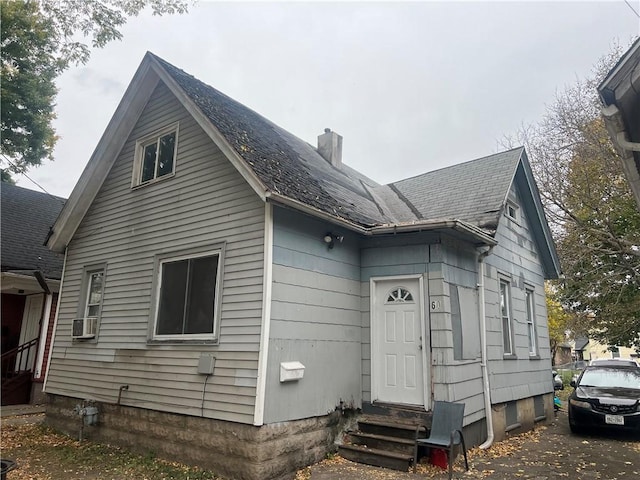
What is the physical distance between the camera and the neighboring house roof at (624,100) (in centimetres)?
364

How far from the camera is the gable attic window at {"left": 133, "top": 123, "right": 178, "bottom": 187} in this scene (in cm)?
778

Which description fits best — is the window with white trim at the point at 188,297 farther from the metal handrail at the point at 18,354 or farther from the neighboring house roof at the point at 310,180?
the metal handrail at the point at 18,354

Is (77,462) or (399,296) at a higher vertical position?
(399,296)

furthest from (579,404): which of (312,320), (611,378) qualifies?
(312,320)

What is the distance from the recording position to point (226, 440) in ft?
18.2

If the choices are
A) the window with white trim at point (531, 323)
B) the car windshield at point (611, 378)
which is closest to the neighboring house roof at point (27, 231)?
the window with white trim at point (531, 323)

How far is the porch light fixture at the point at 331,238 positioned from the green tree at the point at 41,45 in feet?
24.1

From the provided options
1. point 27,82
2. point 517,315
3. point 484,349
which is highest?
point 27,82

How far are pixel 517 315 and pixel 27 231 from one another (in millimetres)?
14080

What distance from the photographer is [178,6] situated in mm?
10289

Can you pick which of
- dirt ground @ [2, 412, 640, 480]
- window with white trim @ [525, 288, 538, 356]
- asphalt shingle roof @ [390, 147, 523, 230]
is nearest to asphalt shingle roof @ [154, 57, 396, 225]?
asphalt shingle roof @ [390, 147, 523, 230]

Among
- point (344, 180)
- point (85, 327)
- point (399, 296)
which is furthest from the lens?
point (344, 180)

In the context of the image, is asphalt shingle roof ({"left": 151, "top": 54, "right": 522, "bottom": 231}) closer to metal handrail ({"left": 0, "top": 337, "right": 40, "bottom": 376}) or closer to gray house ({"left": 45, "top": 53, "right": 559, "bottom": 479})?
gray house ({"left": 45, "top": 53, "right": 559, "bottom": 479})

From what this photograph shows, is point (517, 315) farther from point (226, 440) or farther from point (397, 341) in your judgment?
point (226, 440)
